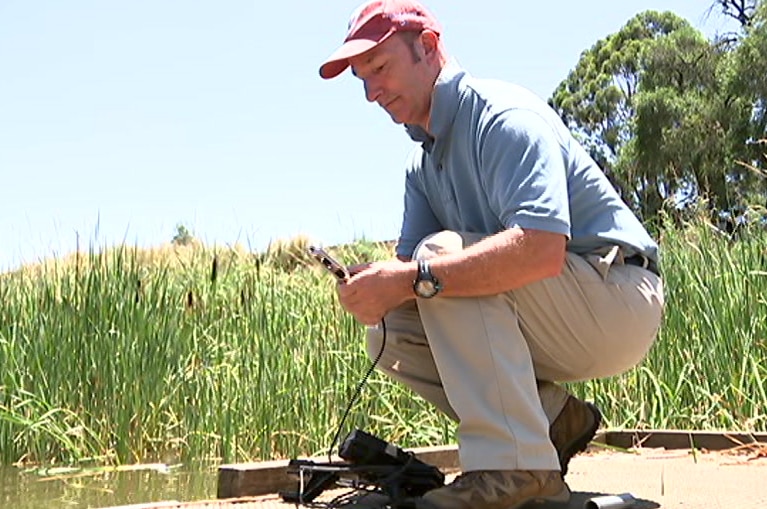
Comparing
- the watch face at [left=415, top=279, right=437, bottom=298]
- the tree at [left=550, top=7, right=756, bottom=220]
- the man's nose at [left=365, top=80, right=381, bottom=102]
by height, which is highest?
the tree at [left=550, top=7, right=756, bottom=220]

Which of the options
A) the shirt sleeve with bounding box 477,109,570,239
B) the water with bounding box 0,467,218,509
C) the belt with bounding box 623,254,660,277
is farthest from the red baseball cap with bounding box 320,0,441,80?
the water with bounding box 0,467,218,509

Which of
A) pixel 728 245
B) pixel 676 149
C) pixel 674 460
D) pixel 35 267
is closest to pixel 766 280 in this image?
pixel 728 245

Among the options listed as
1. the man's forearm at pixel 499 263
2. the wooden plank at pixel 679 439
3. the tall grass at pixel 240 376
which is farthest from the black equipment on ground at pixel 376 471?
the tall grass at pixel 240 376

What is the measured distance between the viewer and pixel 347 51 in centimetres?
220

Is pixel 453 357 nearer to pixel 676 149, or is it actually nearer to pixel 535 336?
pixel 535 336

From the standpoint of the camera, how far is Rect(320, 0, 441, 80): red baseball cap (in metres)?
2.20

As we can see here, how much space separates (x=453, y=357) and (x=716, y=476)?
925 mm

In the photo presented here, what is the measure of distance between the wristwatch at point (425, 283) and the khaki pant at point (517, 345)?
0.03 metres

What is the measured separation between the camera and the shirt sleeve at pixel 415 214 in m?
2.51

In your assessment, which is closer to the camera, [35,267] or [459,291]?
[459,291]

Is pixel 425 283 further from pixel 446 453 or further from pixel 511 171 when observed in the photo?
pixel 446 453

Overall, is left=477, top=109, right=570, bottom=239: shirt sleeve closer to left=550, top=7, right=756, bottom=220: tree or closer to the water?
the water

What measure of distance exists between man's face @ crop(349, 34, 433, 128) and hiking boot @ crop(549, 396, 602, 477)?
2.23 feet

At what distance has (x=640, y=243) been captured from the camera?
2258 millimetres
